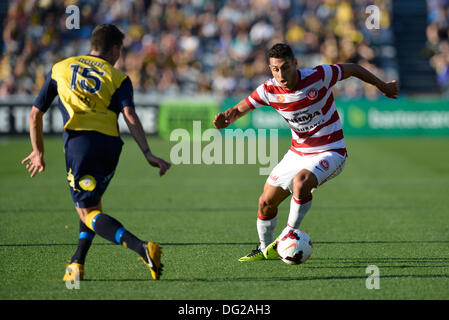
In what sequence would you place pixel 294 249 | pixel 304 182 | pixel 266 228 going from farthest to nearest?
1. pixel 266 228
2. pixel 304 182
3. pixel 294 249

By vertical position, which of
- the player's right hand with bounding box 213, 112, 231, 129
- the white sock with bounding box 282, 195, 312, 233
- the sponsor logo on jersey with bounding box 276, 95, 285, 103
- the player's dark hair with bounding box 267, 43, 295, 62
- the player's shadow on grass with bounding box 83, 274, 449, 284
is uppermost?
the player's dark hair with bounding box 267, 43, 295, 62

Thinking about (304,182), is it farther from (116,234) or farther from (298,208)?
(116,234)

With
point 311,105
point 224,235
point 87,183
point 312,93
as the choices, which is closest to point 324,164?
point 311,105

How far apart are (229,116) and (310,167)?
94 cm

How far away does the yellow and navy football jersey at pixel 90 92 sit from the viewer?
5.62 metres

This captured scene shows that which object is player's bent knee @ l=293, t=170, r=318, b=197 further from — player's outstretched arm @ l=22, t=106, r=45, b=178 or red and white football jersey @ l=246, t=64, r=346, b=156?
player's outstretched arm @ l=22, t=106, r=45, b=178

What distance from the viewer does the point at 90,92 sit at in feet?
18.5

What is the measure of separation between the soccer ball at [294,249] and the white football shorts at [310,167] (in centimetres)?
59

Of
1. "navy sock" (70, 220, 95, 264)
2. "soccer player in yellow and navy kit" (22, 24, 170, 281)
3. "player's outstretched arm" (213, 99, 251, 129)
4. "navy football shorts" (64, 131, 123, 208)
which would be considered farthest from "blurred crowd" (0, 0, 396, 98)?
"navy football shorts" (64, 131, 123, 208)

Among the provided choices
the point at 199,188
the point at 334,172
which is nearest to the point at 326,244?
the point at 334,172

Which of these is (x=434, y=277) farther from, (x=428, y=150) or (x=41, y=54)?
(x=41, y=54)

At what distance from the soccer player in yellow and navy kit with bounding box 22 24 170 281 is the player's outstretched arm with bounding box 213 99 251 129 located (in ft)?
3.75

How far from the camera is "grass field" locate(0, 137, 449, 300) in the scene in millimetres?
5605

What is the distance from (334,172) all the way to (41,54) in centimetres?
2143
